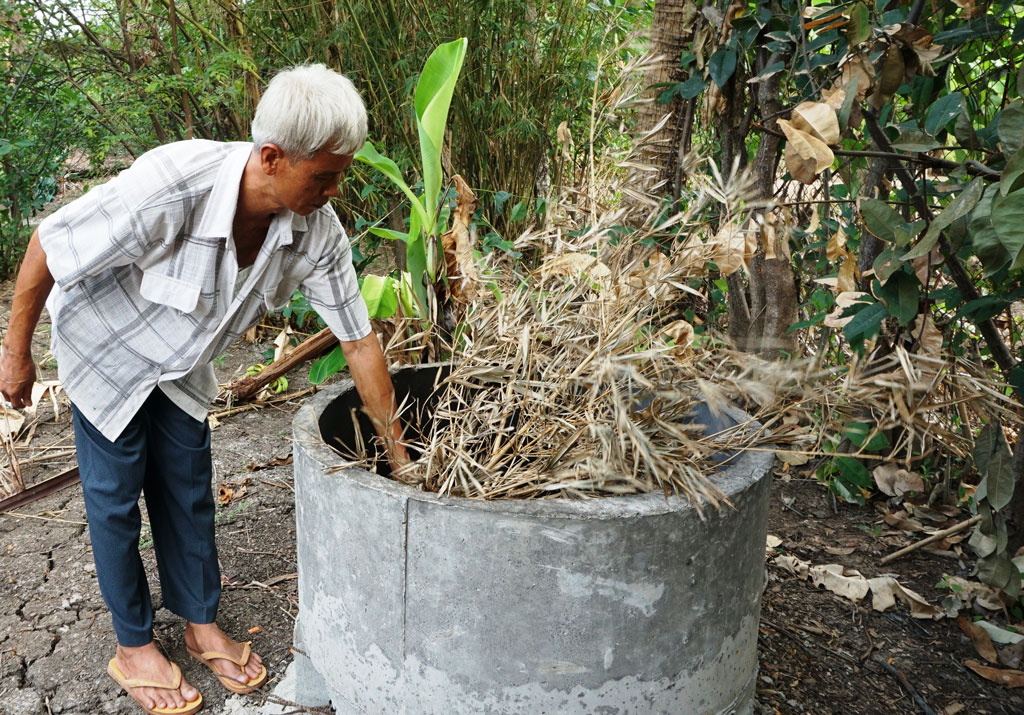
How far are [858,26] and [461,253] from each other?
97 cm

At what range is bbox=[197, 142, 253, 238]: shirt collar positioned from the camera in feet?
4.75

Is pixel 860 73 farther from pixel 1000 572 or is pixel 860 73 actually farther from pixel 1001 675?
pixel 1001 675

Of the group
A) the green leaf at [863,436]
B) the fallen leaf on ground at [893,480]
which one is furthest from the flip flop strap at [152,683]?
the fallen leaf on ground at [893,480]

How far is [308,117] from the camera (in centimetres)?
131

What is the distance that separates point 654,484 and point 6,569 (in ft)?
5.83

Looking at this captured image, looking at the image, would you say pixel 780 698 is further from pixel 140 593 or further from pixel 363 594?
pixel 140 593

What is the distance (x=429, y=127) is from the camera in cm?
176

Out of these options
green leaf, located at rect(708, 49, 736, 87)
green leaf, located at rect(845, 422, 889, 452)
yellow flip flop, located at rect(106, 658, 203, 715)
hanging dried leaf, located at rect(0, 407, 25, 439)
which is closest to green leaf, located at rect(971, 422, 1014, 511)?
green leaf, located at rect(845, 422, 889, 452)

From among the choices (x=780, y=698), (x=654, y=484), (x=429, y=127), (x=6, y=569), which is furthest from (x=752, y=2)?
(x=6, y=569)

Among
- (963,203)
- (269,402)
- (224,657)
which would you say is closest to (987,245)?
(963,203)

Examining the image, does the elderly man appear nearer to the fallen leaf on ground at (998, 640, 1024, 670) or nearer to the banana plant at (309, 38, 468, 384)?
the banana plant at (309, 38, 468, 384)

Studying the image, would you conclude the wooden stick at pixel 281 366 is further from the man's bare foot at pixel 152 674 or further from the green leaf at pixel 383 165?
the man's bare foot at pixel 152 674

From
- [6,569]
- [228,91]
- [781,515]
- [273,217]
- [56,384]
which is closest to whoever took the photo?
[273,217]

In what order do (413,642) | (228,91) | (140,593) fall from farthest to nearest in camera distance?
(228,91), (140,593), (413,642)
